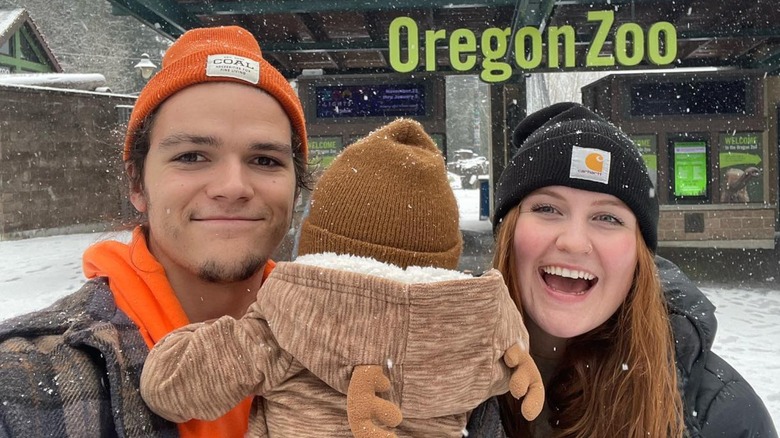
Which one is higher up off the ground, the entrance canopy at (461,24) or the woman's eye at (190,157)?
the entrance canopy at (461,24)

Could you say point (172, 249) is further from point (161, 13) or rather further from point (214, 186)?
point (161, 13)

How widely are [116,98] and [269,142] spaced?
13605 mm

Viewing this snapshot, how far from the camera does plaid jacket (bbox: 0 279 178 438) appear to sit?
110 cm

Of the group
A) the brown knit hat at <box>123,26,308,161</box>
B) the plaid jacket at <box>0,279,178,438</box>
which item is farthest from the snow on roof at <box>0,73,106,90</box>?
the plaid jacket at <box>0,279,178,438</box>

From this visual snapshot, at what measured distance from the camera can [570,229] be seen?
1.84 meters

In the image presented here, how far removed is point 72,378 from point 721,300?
732cm

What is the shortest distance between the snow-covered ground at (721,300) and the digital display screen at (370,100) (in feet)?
13.0

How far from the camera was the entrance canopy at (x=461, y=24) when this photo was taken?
6961mm

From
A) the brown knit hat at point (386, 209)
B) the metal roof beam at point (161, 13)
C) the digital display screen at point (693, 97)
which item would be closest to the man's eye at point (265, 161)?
the brown knit hat at point (386, 209)

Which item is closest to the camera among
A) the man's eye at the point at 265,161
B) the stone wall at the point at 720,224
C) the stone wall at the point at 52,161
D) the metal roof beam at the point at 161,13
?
the man's eye at the point at 265,161

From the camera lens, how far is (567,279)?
196 cm

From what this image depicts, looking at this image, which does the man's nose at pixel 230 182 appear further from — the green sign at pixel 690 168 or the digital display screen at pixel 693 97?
the green sign at pixel 690 168

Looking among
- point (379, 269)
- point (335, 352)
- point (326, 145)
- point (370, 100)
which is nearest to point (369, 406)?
point (335, 352)

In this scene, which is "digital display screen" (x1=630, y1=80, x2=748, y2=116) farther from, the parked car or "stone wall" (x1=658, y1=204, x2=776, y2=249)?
the parked car
